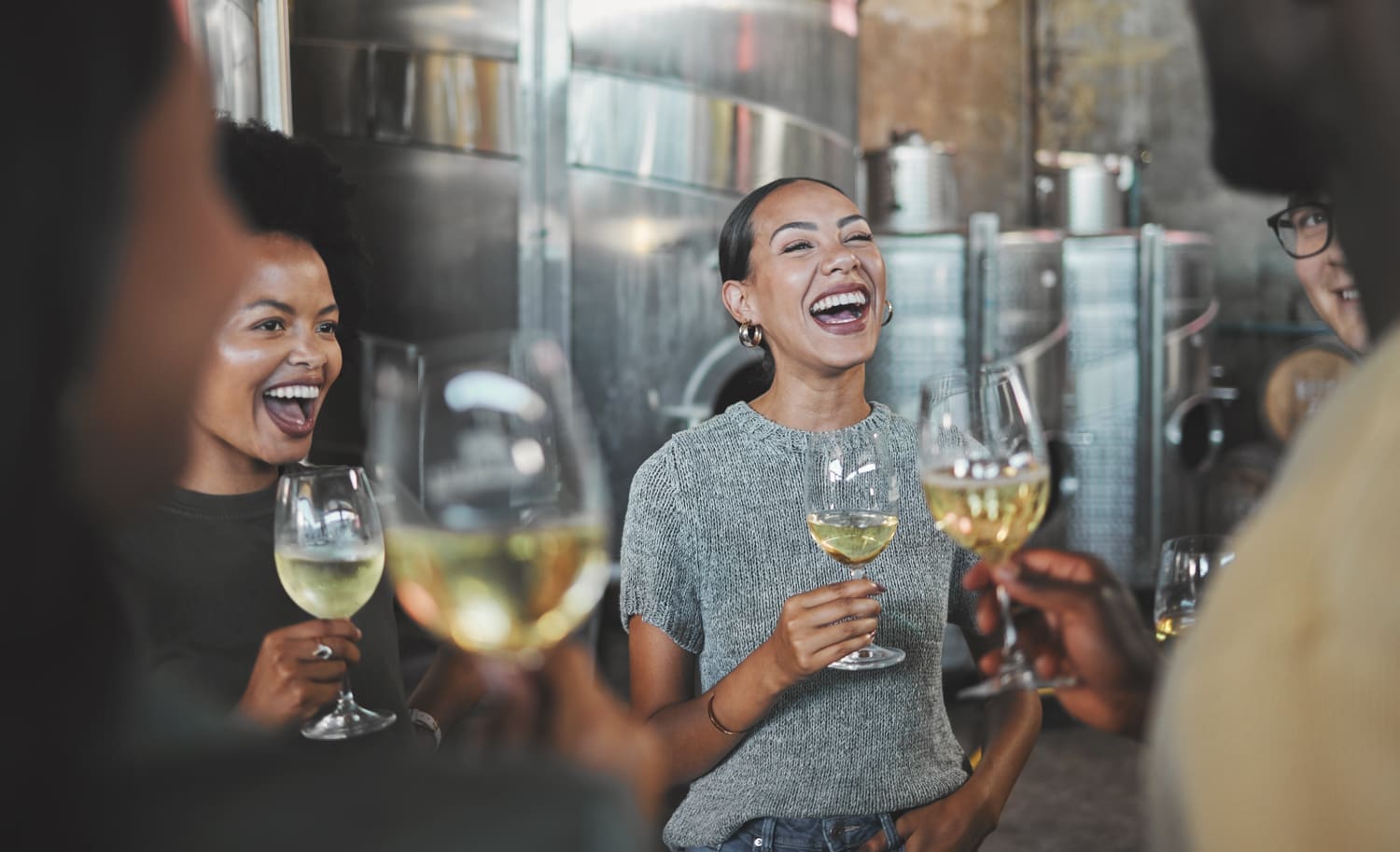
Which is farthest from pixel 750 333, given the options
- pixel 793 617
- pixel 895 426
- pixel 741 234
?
pixel 793 617

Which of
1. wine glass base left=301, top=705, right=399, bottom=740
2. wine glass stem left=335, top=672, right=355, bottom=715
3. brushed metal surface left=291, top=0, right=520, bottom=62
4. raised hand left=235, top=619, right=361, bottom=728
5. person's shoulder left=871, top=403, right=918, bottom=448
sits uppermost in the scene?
brushed metal surface left=291, top=0, right=520, bottom=62

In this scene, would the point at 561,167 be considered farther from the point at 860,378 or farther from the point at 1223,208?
the point at 1223,208

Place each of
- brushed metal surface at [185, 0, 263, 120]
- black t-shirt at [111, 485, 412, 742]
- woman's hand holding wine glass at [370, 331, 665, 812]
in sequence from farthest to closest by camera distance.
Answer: brushed metal surface at [185, 0, 263, 120] < black t-shirt at [111, 485, 412, 742] < woman's hand holding wine glass at [370, 331, 665, 812]

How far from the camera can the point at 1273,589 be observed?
0.63 metres

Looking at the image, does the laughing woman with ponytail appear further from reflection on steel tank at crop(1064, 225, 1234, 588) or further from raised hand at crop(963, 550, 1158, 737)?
reflection on steel tank at crop(1064, 225, 1234, 588)

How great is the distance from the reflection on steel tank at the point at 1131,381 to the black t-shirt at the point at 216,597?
6.30m

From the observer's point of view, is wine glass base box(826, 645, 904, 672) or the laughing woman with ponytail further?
the laughing woman with ponytail

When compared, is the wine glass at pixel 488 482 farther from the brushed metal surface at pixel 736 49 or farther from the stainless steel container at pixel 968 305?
the stainless steel container at pixel 968 305

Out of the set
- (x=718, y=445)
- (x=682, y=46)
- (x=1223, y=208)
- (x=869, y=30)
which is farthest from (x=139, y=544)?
(x=1223, y=208)

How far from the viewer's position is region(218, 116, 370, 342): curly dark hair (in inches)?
73.7

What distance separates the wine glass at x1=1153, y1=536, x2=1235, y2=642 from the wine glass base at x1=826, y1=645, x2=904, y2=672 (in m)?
0.35

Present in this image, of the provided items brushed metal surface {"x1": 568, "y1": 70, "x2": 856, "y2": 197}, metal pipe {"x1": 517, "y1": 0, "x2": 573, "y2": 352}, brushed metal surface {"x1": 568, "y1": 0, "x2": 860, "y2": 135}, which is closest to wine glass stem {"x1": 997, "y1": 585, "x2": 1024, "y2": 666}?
metal pipe {"x1": 517, "y1": 0, "x2": 573, "y2": 352}

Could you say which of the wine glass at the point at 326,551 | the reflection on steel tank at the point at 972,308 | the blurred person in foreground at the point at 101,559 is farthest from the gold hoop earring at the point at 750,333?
the reflection on steel tank at the point at 972,308

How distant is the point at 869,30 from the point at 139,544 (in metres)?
8.55
